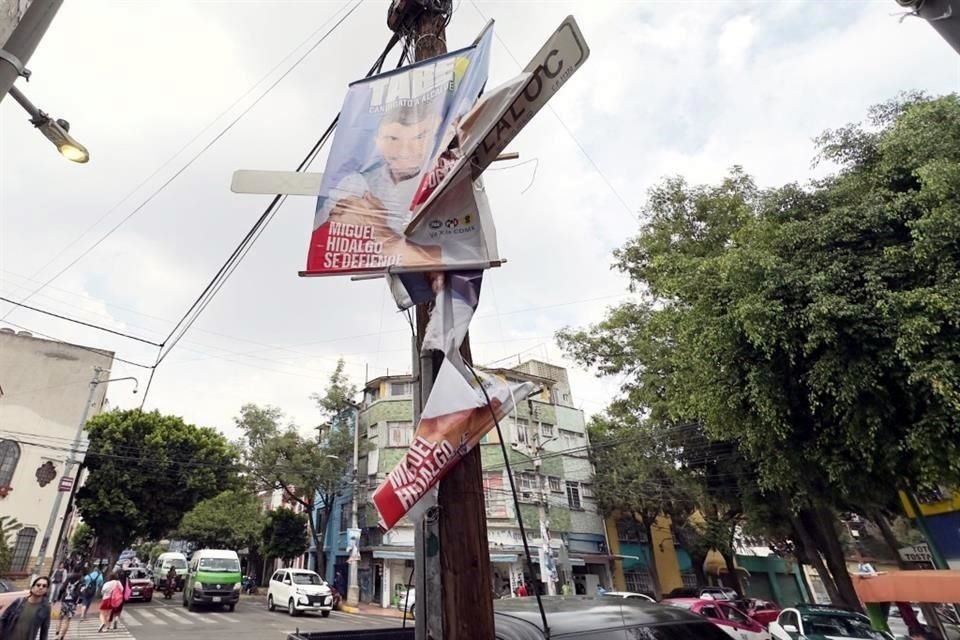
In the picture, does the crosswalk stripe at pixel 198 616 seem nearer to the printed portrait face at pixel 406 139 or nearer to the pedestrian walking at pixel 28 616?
the pedestrian walking at pixel 28 616

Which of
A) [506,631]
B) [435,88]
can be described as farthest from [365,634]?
[435,88]

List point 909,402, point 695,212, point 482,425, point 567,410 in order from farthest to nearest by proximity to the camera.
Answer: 1. point 567,410
2. point 695,212
3. point 909,402
4. point 482,425

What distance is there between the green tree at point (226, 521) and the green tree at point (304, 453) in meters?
4.03

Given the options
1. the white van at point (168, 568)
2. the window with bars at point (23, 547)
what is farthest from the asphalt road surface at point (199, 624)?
the white van at point (168, 568)

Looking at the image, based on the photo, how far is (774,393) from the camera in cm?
865

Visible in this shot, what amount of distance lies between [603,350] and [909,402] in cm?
999

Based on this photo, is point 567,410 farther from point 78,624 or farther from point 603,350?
point 78,624

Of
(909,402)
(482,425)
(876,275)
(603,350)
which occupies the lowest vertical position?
(482,425)

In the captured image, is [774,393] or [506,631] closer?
[506,631]

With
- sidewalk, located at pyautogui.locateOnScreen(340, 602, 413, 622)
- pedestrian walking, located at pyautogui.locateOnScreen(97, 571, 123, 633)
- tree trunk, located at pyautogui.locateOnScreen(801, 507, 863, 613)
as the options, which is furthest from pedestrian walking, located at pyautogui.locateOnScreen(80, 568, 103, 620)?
tree trunk, located at pyautogui.locateOnScreen(801, 507, 863, 613)

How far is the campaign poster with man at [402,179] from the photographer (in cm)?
286

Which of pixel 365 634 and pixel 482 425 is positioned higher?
pixel 482 425

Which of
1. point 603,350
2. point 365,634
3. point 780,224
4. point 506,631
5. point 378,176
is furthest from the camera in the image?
point 603,350

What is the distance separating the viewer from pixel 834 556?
14336mm
